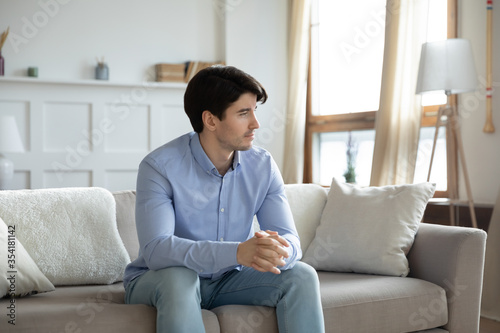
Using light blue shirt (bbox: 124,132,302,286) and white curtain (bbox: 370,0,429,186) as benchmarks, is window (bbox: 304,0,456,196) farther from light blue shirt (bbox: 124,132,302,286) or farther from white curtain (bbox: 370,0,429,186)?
light blue shirt (bbox: 124,132,302,286)

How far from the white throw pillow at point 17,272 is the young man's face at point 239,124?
0.76 m

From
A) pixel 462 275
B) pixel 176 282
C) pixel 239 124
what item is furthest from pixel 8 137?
pixel 462 275

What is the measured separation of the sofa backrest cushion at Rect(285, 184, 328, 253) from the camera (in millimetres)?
2668

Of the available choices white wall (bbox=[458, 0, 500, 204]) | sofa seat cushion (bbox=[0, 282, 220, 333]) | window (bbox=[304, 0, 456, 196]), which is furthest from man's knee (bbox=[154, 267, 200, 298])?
window (bbox=[304, 0, 456, 196])

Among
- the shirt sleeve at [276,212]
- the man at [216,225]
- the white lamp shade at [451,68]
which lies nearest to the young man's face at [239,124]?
the man at [216,225]

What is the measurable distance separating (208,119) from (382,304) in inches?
35.7

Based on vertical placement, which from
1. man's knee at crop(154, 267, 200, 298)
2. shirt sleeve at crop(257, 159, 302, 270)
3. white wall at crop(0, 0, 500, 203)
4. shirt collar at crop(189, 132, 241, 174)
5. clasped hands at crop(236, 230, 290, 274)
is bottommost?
man's knee at crop(154, 267, 200, 298)

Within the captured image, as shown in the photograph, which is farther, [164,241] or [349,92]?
[349,92]

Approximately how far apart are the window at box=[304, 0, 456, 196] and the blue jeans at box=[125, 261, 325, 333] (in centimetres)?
234

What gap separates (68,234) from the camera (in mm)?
2205

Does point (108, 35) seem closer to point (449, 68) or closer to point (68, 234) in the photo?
point (449, 68)

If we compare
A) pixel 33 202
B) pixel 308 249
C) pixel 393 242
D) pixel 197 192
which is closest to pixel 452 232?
pixel 393 242

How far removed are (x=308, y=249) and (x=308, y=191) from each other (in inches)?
11.5

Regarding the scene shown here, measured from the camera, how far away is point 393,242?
7.86ft
